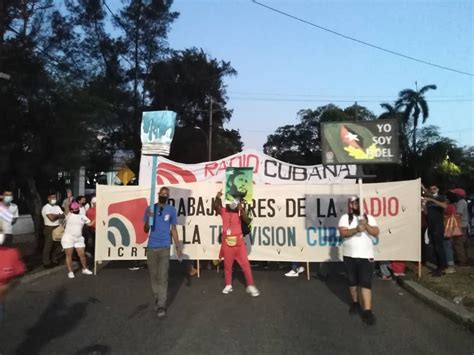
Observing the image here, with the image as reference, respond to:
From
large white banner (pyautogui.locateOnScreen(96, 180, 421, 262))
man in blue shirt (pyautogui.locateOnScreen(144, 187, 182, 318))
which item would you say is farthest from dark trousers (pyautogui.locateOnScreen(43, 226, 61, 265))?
man in blue shirt (pyautogui.locateOnScreen(144, 187, 182, 318))

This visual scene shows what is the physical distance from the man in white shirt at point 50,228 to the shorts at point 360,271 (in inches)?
289

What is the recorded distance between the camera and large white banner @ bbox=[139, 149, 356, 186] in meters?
14.4

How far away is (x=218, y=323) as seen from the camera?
23.8 feet

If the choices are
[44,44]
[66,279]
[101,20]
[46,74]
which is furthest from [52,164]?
[101,20]

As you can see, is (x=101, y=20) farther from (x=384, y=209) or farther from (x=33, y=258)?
(x=384, y=209)

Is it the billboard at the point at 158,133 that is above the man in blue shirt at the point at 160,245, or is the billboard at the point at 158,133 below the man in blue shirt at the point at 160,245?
above

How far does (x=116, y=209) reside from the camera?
12.2 metres

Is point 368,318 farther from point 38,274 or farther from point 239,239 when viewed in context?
point 38,274

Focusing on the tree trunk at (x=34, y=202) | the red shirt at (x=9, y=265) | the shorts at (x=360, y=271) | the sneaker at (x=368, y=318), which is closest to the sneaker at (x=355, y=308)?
the shorts at (x=360, y=271)

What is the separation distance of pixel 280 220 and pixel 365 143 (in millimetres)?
2969

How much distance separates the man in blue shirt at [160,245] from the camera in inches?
311

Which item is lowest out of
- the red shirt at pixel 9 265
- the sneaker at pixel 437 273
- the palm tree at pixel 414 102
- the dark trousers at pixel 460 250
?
the sneaker at pixel 437 273

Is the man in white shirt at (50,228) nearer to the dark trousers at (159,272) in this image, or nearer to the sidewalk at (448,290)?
the dark trousers at (159,272)

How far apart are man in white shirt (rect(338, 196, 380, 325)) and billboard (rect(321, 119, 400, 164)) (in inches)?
67.1
